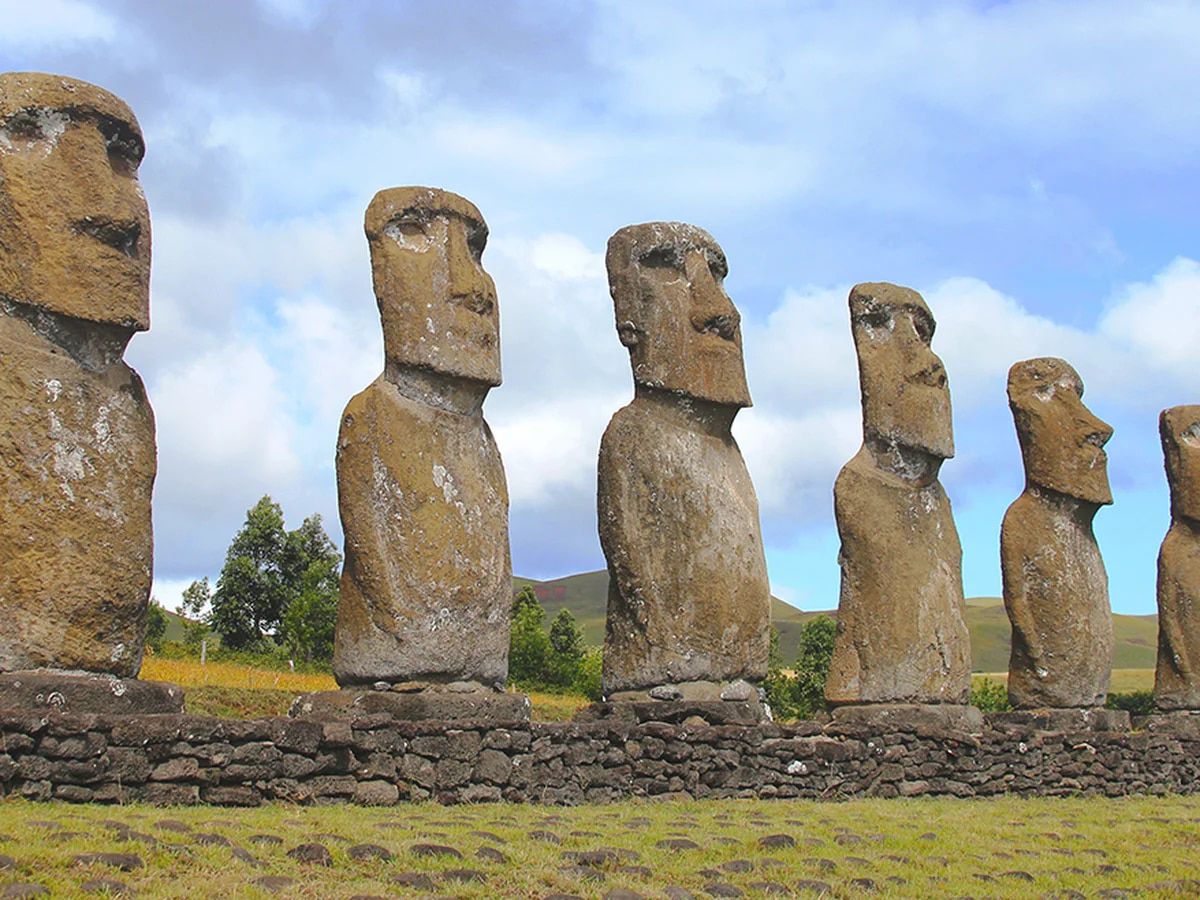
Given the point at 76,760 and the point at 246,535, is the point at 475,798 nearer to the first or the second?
the point at 76,760

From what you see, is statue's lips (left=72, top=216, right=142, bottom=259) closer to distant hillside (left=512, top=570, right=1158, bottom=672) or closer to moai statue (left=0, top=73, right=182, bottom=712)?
moai statue (left=0, top=73, right=182, bottom=712)

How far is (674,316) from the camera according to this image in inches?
570

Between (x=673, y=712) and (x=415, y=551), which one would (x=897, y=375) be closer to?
(x=673, y=712)

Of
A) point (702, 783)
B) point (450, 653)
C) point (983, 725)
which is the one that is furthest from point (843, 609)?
point (450, 653)

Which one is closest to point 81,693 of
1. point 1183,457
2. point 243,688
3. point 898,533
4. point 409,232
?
point 409,232

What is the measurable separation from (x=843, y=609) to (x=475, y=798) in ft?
18.2

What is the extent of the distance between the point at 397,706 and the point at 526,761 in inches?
43.2

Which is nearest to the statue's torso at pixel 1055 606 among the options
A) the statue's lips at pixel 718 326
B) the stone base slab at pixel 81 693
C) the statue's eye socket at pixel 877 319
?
the statue's eye socket at pixel 877 319

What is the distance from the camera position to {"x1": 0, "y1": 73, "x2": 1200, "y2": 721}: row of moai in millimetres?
10734

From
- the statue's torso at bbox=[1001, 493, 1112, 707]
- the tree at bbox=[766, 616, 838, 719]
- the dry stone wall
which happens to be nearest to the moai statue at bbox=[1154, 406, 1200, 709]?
the statue's torso at bbox=[1001, 493, 1112, 707]

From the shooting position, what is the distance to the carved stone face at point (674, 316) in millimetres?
14453

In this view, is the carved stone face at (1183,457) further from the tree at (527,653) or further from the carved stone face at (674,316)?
the tree at (527,653)

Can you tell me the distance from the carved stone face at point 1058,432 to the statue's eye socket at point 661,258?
242 inches

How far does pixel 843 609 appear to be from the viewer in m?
16.1
